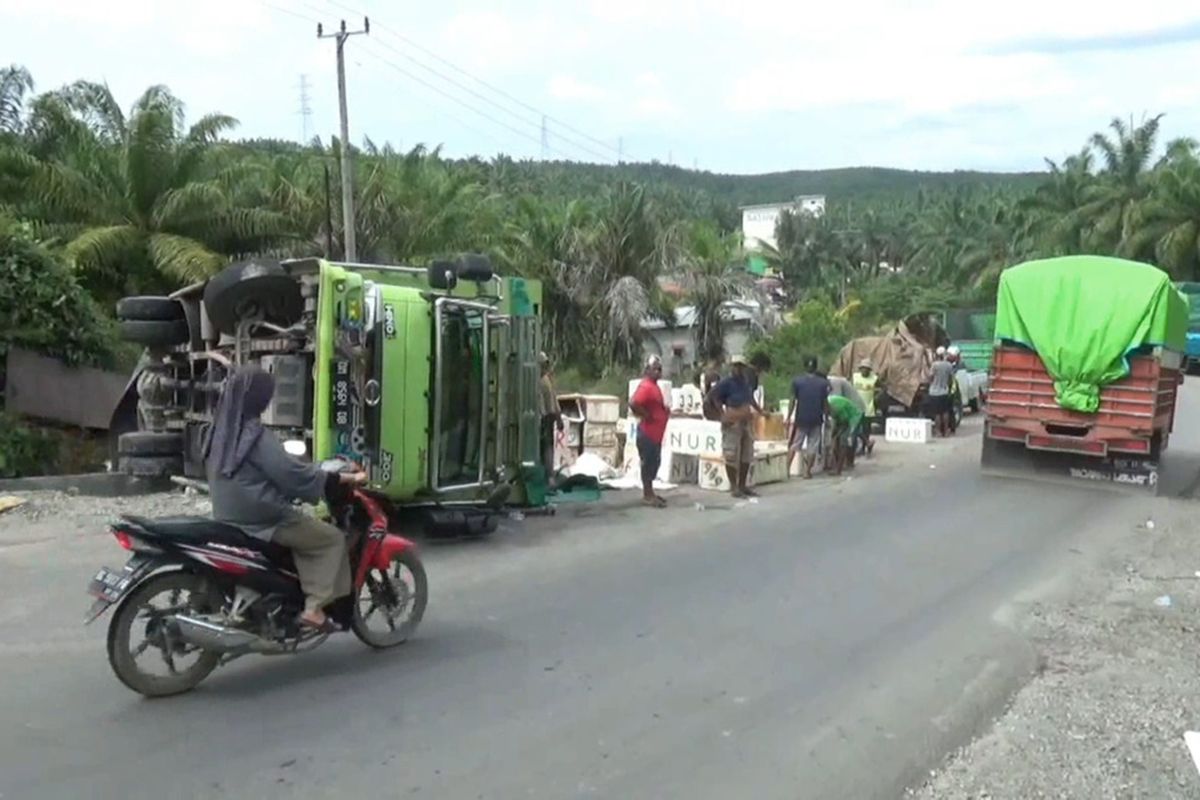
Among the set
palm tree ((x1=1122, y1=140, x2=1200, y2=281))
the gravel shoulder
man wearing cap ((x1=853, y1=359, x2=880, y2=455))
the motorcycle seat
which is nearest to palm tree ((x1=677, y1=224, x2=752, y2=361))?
man wearing cap ((x1=853, y1=359, x2=880, y2=455))

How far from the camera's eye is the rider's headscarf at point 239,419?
6.58 metres

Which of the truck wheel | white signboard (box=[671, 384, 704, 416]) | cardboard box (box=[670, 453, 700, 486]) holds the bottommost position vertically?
cardboard box (box=[670, 453, 700, 486])

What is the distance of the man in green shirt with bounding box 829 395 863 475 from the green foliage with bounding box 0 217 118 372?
32.0 feet

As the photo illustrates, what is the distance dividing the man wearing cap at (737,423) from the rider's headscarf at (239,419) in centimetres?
881

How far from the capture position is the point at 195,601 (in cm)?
654

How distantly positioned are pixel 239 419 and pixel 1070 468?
12984mm

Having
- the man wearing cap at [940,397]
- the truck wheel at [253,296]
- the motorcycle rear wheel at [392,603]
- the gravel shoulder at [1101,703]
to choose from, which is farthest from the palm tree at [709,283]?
the motorcycle rear wheel at [392,603]

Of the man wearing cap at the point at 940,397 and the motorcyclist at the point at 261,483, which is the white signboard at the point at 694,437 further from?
the motorcyclist at the point at 261,483

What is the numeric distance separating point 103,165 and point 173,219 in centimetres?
156

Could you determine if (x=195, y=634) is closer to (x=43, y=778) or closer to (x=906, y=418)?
(x=43, y=778)

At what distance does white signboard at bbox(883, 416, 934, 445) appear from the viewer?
76.1 feet

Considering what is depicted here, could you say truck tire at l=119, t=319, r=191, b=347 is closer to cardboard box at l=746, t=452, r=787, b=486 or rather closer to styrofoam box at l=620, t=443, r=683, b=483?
styrofoam box at l=620, t=443, r=683, b=483

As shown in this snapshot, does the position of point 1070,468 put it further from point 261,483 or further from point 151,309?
point 261,483

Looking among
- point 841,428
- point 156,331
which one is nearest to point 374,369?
point 156,331
